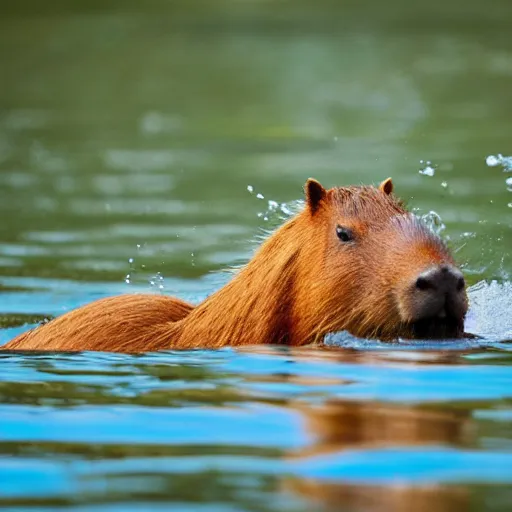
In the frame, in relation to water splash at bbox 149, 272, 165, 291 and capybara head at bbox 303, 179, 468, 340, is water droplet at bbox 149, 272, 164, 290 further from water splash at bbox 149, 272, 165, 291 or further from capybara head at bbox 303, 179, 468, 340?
capybara head at bbox 303, 179, 468, 340

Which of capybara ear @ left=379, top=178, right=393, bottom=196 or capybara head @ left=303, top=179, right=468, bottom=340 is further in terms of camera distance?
capybara ear @ left=379, top=178, right=393, bottom=196

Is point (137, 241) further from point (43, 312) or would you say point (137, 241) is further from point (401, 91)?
point (401, 91)

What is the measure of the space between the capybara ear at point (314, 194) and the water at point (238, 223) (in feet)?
2.55

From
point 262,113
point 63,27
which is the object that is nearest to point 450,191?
point 262,113

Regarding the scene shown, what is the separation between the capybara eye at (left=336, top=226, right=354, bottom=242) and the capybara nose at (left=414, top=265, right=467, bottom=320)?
1.93 feet

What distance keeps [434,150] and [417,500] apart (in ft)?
→ 49.0

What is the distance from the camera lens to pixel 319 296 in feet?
26.0

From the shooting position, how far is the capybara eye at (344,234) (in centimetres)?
802

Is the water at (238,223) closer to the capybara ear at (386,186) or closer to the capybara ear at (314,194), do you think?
the capybara ear at (314,194)

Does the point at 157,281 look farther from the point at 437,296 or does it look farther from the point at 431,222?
the point at 437,296

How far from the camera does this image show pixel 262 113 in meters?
25.6

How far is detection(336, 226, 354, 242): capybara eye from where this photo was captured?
8.02 meters

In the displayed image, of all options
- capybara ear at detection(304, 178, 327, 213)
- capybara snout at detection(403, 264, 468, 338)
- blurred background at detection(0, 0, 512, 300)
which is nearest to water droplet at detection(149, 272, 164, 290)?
blurred background at detection(0, 0, 512, 300)

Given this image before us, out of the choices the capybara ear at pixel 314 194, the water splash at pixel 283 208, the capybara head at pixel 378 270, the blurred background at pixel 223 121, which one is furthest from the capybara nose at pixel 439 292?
the blurred background at pixel 223 121
